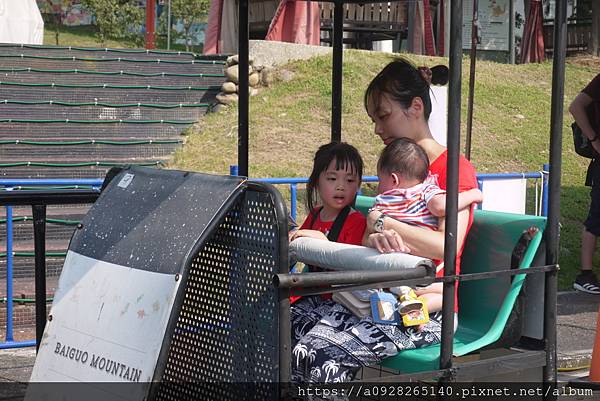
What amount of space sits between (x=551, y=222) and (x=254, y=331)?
4.10 feet

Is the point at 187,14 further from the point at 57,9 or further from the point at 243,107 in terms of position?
the point at 243,107

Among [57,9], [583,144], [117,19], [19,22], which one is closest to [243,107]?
[583,144]

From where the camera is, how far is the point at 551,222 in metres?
3.44

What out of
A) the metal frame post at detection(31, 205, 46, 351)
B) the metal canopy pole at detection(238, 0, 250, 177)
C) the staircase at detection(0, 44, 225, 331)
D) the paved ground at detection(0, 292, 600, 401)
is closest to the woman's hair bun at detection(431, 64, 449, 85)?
the metal canopy pole at detection(238, 0, 250, 177)

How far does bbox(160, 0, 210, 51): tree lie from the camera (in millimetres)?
28344

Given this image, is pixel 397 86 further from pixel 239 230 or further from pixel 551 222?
pixel 239 230

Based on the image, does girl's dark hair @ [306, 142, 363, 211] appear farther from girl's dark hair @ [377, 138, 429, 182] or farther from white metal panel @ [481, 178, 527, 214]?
white metal panel @ [481, 178, 527, 214]

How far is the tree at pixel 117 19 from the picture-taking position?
28.0m

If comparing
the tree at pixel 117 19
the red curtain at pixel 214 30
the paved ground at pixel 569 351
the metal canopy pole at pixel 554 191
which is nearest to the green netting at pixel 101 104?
the red curtain at pixel 214 30

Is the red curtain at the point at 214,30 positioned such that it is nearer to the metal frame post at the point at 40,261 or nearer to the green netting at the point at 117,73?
the green netting at the point at 117,73

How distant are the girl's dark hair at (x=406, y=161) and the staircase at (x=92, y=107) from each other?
615 cm

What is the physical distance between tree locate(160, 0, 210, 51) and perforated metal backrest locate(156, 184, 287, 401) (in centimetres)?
2505

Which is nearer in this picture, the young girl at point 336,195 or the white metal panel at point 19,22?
the young girl at point 336,195

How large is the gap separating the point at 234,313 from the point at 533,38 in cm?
1810
